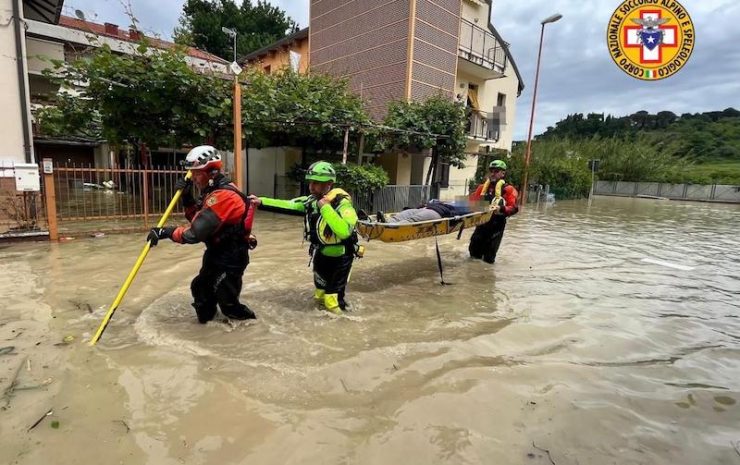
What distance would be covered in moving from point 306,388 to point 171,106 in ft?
29.5

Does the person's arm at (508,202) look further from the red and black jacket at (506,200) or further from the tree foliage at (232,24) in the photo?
the tree foliage at (232,24)

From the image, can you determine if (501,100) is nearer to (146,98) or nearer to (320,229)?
(146,98)

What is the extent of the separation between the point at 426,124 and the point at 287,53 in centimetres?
1245

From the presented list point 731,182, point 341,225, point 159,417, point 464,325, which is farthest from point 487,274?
point 731,182

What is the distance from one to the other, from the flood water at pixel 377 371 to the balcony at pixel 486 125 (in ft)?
46.9

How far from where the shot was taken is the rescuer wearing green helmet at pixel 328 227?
12.7ft

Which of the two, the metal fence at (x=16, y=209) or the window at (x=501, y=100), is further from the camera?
the window at (x=501, y=100)

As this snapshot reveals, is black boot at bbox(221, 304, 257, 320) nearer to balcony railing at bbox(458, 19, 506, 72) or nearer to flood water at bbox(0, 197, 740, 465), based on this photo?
flood water at bbox(0, 197, 740, 465)

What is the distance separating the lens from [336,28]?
18969 mm

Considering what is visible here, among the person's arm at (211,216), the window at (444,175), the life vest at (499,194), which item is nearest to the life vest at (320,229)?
the person's arm at (211,216)

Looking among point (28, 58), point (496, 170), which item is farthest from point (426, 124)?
point (28, 58)

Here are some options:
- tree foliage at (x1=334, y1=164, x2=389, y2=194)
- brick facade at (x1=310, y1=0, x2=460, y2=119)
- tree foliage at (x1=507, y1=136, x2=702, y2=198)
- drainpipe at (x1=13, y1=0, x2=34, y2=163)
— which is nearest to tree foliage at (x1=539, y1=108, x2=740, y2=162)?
tree foliage at (x1=507, y1=136, x2=702, y2=198)

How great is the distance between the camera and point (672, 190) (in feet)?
115

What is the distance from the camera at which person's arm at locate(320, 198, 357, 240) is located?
3.80 m
